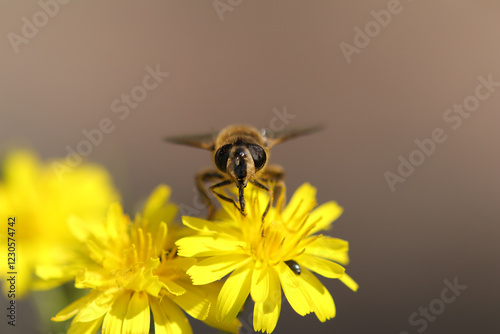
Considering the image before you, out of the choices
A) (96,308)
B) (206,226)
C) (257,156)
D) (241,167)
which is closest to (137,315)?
(96,308)

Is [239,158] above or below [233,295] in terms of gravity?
above

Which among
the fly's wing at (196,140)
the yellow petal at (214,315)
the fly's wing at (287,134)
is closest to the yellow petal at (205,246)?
the yellow petal at (214,315)

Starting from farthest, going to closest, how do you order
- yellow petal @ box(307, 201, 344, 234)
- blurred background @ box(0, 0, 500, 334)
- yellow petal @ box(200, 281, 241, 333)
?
blurred background @ box(0, 0, 500, 334)
yellow petal @ box(307, 201, 344, 234)
yellow petal @ box(200, 281, 241, 333)

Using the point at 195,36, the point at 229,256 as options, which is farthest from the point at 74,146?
the point at 229,256

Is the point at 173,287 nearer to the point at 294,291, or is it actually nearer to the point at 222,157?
the point at 294,291

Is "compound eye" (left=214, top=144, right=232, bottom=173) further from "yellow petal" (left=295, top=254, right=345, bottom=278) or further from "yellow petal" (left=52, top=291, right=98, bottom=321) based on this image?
"yellow petal" (left=52, top=291, right=98, bottom=321)

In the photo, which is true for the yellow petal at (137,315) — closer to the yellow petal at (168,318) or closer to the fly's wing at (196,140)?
the yellow petal at (168,318)

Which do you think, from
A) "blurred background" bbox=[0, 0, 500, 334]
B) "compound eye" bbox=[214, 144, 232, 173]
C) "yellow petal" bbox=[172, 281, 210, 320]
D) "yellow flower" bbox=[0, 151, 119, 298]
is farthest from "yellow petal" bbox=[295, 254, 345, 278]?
"blurred background" bbox=[0, 0, 500, 334]
